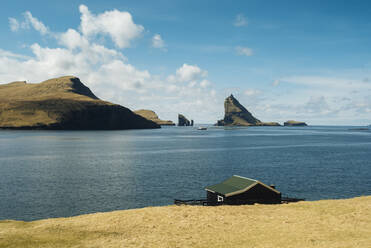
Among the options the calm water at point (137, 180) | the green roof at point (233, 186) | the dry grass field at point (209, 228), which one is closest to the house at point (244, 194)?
the green roof at point (233, 186)

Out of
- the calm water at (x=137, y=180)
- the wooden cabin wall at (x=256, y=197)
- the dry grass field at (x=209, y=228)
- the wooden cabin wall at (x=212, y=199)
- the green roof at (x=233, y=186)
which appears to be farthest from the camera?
the calm water at (x=137, y=180)

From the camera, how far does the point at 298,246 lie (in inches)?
958

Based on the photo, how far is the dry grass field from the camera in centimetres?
2584

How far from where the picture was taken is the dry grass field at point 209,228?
25.8 m

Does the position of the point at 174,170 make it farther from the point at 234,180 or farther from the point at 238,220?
the point at 238,220

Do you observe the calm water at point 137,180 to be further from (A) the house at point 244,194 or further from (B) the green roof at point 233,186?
(A) the house at point 244,194

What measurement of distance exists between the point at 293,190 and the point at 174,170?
31.6 m

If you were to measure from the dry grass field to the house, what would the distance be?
1.88m

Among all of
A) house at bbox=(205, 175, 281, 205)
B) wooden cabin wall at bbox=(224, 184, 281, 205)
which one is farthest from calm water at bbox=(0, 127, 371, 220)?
wooden cabin wall at bbox=(224, 184, 281, 205)

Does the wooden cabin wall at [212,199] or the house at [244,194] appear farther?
the wooden cabin wall at [212,199]

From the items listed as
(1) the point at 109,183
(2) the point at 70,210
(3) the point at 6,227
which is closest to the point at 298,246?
(3) the point at 6,227

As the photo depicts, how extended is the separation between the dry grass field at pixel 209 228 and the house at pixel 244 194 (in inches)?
74.0

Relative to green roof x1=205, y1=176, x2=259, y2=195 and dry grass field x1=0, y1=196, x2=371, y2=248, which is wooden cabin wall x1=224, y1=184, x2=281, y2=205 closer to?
green roof x1=205, y1=176, x2=259, y2=195

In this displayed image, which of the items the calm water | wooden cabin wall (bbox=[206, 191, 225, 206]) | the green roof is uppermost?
the green roof
